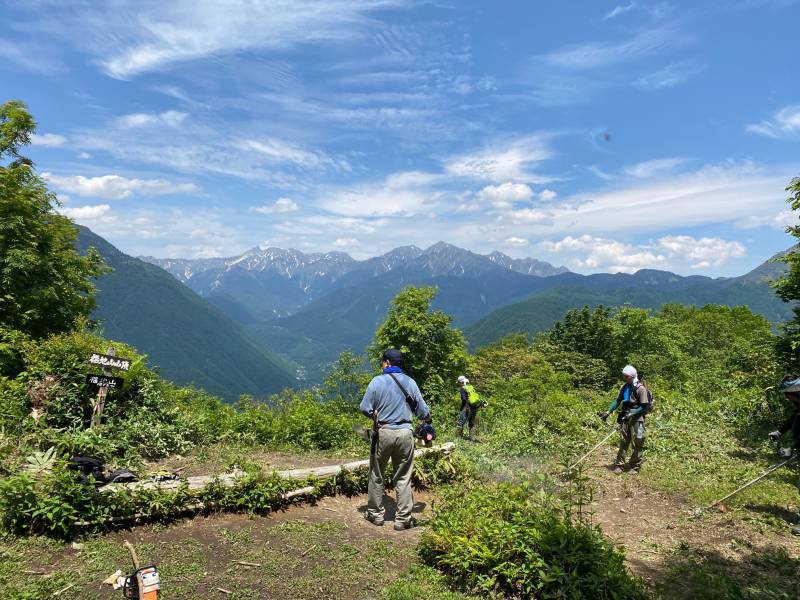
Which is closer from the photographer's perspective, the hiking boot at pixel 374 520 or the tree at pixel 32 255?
the hiking boot at pixel 374 520

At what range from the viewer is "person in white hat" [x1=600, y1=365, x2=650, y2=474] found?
32.1 ft

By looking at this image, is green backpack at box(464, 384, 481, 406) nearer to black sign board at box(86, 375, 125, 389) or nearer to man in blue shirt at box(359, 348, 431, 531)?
man in blue shirt at box(359, 348, 431, 531)

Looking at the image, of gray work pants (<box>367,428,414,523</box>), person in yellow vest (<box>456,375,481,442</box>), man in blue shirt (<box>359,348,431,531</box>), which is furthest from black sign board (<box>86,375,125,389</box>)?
person in yellow vest (<box>456,375,481,442</box>)

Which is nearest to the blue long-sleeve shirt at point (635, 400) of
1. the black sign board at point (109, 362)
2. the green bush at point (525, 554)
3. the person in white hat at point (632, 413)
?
the person in white hat at point (632, 413)

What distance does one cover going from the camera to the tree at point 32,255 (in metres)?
13.3

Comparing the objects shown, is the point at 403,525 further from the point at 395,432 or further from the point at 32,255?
the point at 32,255

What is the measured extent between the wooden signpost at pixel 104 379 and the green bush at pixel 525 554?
23.3 ft

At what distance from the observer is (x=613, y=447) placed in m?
12.2

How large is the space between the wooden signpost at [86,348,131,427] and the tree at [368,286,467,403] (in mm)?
17526

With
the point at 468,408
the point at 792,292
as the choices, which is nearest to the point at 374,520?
the point at 468,408

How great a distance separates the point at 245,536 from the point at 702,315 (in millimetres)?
70381

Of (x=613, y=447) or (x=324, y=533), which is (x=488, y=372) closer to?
(x=613, y=447)

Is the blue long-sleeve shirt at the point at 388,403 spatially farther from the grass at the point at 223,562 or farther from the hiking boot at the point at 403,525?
the grass at the point at 223,562

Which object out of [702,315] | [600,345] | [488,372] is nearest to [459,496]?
[488,372]
